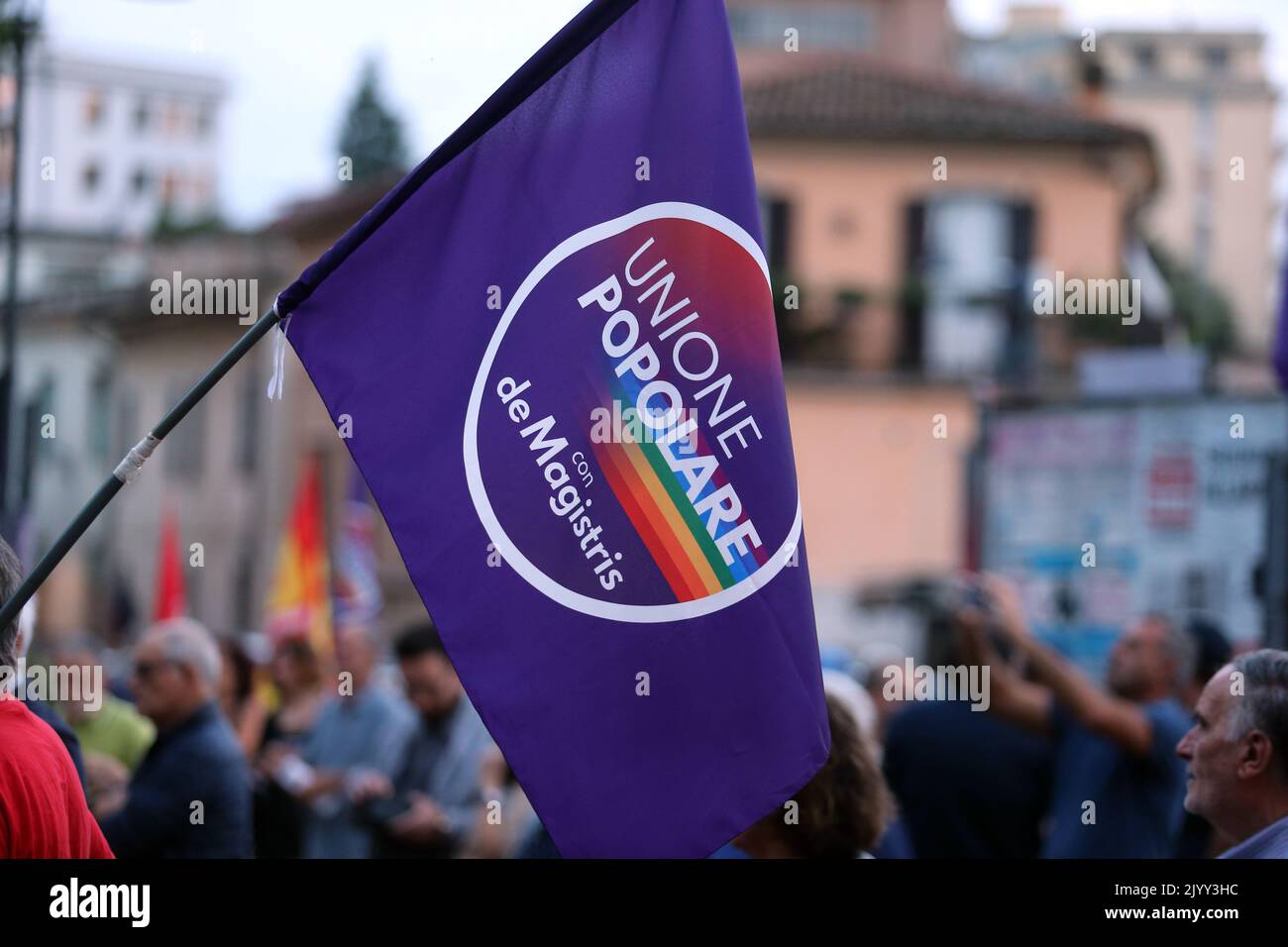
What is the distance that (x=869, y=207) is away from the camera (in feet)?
97.6

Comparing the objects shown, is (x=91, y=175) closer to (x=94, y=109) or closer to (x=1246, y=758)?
(x=94, y=109)

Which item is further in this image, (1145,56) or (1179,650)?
(1145,56)

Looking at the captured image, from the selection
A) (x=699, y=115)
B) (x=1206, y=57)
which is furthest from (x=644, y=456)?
(x=1206, y=57)

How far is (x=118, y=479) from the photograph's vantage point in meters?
3.19

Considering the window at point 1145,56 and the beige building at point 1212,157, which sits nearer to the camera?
the beige building at point 1212,157

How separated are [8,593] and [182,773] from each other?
7.92 ft

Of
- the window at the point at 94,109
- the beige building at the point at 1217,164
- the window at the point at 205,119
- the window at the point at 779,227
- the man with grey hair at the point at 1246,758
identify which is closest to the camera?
the man with grey hair at the point at 1246,758

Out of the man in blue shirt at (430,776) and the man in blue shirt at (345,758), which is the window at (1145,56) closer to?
the man in blue shirt at (345,758)

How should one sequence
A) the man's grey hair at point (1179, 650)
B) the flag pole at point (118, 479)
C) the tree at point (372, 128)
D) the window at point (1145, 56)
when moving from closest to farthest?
the flag pole at point (118, 479)
the man's grey hair at point (1179, 650)
the tree at point (372, 128)
the window at point (1145, 56)

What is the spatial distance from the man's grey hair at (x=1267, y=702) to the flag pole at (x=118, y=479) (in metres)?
1.91

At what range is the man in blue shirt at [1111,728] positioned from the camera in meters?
6.03

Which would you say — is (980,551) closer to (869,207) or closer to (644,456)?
(644,456)

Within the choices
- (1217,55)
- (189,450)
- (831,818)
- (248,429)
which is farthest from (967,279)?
(1217,55)

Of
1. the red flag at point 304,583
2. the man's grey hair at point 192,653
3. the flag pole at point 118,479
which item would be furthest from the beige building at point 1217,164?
the flag pole at point 118,479
